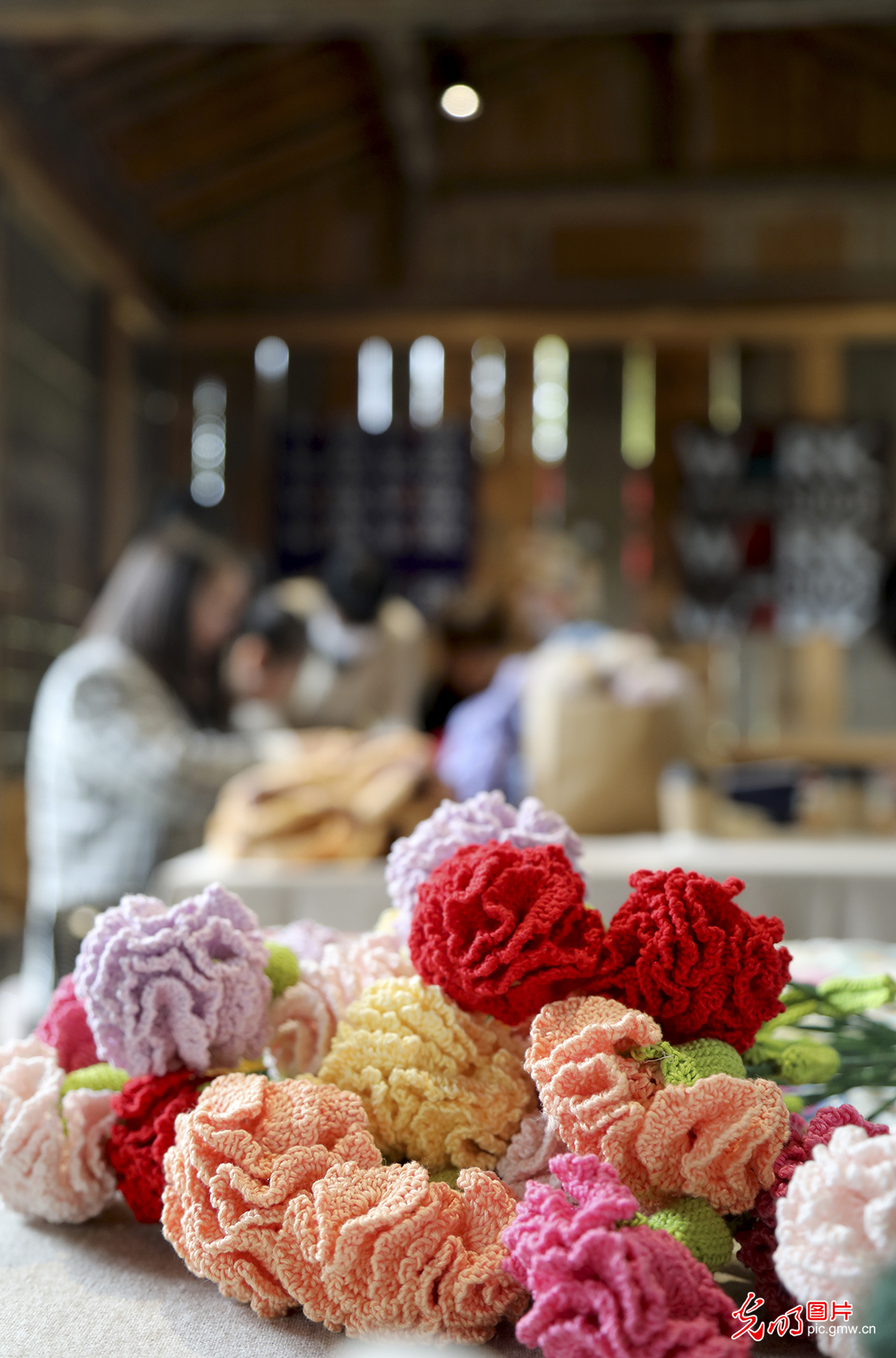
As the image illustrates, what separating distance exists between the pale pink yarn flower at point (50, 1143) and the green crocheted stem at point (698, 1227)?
286 mm

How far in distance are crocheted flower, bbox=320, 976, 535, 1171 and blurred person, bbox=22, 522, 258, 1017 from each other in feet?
5.77

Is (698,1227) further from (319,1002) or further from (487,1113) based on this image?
(319,1002)

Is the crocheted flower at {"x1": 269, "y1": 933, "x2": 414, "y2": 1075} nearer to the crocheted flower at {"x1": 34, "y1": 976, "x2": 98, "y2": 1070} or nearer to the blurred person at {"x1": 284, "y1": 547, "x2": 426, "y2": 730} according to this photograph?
the crocheted flower at {"x1": 34, "y1": 976, "x2": 98, "y2": 1070}

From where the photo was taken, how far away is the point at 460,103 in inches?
231

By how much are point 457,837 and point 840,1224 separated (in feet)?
0.85

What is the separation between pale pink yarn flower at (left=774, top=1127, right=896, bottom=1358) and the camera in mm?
448

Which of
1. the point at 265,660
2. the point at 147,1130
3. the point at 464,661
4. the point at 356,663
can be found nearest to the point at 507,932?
the point at 147,1130

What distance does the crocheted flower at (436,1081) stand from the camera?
57 cm

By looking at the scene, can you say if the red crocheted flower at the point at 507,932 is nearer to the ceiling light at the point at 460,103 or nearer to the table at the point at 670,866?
the table at the point at 670,866

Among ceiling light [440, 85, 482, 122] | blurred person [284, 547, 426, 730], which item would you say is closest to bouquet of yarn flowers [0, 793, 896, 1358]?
blurred person [284, 547, 426, 730]

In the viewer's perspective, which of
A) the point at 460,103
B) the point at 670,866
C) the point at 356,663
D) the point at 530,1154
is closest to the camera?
the point at 530,1154

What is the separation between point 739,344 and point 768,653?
1529 millimetres

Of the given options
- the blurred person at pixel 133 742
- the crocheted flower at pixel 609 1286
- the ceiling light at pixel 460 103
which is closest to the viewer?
the crocheted flower at pixel 609 1286

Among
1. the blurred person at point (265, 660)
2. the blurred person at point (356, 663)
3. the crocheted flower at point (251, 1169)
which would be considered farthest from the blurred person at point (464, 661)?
the crocheted flower at point (251, 1169)
